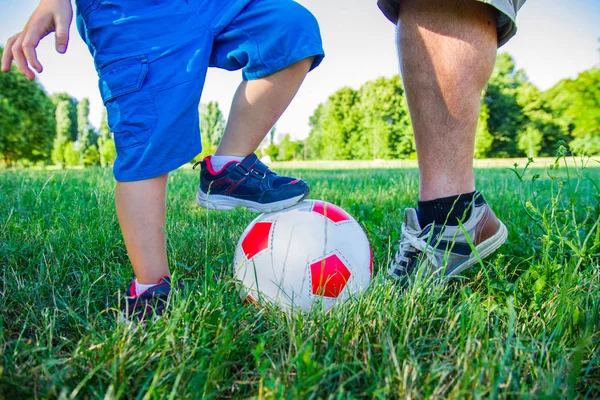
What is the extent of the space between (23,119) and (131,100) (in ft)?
101

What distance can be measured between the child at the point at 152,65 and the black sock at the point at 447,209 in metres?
0.90

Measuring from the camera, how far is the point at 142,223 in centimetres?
157

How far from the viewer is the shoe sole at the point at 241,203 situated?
187cm

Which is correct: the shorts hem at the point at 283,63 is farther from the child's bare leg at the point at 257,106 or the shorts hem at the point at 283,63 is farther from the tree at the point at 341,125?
the tree at the point at 341,125

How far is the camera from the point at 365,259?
1.72 metres

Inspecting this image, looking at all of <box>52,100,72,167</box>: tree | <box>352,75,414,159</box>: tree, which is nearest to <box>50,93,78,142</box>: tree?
<box>52,100,72,167</box>: tree

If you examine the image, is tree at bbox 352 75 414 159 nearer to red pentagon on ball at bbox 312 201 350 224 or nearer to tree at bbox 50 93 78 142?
red pentagon on ball at bbox 312 201 350 224

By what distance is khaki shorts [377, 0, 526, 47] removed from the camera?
65.5 inches

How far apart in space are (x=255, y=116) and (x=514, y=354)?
1.38 meters

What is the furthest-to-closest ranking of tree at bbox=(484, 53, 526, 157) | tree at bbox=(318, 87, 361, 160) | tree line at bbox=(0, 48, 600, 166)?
tree at bbox=(318, 87, 361, 160) → tree at bbox=(484, 53, 526, 157) → tree line at bbox=(0, 48, 600, 166)

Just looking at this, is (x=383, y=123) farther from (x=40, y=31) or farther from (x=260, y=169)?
(x=40, y=31)

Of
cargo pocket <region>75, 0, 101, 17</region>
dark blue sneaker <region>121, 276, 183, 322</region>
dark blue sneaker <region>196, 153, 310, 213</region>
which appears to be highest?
cargo pocket <region>75, 0, 101, 17</region>

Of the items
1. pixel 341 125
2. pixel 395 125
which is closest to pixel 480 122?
pixel 395 125

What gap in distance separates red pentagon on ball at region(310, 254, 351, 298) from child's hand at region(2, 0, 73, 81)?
1.20 metres
